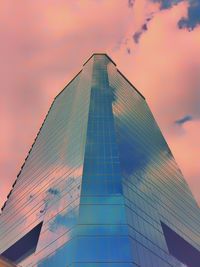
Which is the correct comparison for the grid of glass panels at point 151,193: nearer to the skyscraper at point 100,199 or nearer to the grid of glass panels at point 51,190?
the skyscraper at point 100,199

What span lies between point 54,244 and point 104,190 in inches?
317

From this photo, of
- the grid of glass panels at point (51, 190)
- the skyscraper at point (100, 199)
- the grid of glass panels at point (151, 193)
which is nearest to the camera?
the skyscraper at point (100, 199)

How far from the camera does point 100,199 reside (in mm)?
35625

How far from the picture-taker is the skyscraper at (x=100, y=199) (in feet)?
105

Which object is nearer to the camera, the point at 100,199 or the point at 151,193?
the point at 100,199

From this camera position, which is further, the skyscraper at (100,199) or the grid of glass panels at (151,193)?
the grid of glass panels at (151,193)

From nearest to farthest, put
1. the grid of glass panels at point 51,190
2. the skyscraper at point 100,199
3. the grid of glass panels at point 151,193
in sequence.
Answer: the skyscraper at point 100,199 < the grid of glass panels at point 151,193 < the grid of glass panels at point 51,190

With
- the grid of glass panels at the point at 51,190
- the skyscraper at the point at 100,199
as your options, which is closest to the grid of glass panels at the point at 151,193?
the skyscraper at the point at 100,199

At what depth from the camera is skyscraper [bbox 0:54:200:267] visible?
31.9 meters

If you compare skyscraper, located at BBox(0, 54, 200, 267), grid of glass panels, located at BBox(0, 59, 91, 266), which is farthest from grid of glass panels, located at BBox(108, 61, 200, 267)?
grid of glass panels, located at BBox(0, 59, 91, 266)

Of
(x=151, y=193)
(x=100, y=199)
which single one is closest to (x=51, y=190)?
(x=100, y=199)

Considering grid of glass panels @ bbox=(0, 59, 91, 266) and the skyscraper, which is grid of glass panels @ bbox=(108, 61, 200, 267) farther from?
grid of glass panels @ bbox=(0, 59, 91, 266)

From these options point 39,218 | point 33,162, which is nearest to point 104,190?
point 39,218

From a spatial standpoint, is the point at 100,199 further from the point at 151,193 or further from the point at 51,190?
the point at 151,193
